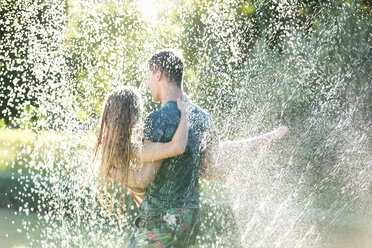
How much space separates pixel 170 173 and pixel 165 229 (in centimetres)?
22

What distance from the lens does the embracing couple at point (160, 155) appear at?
2021 millimetres

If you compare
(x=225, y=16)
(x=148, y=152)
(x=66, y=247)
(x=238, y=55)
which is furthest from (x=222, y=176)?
(x=225, y=16)

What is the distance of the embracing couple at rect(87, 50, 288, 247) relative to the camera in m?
2.02

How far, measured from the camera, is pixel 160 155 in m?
1.99

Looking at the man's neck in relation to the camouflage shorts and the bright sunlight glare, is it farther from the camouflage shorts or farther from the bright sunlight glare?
the bright sunlight glare

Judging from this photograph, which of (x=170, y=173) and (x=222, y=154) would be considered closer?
(x=170, y=173)

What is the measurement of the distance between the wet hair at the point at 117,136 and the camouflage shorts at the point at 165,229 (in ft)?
0.45

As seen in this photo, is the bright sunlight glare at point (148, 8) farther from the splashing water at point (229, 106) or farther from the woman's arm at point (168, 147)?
the woman's arm at point (168, 147)

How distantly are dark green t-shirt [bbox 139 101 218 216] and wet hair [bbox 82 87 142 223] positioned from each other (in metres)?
0.12

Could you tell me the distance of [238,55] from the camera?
429 inches

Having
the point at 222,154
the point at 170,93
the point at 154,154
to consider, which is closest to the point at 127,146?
the point at 154,154

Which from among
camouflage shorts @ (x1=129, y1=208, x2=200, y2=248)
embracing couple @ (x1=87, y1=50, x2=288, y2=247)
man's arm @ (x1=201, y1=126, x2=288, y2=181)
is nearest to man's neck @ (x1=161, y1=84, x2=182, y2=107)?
embracing couple @ (x1=87, y1=50, x2=288, y2=247)

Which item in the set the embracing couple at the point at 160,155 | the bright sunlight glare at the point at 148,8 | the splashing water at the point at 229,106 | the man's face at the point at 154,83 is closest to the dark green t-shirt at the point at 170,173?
the embracing couple at the point at 160,155

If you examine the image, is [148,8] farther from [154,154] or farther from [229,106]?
[154,154]
